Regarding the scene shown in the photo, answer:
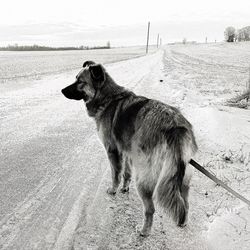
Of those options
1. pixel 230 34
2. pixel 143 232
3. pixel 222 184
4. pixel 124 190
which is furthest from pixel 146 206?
pixel 230 34

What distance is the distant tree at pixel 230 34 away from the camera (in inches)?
4702

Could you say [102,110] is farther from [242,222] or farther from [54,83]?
[54,83]

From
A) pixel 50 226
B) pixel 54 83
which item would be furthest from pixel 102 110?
pixel 54 83

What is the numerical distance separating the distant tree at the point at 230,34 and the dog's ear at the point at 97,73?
415 ft

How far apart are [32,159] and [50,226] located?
198cm

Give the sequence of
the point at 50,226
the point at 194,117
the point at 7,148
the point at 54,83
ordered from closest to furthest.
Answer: the point at 50,226 < the point at 7,148 < the point at 194,117 < the point at 54,83

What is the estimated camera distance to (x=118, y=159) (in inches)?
150

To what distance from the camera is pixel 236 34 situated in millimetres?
126125

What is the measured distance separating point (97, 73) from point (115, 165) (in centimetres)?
128

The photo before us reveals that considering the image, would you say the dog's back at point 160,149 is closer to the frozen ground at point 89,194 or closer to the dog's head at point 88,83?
the frozen ground at point 89,194

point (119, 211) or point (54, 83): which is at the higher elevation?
point (119, 211)

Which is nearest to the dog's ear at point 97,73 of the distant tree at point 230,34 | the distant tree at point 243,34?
the distant tree at point 230,34

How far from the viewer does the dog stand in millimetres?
2684

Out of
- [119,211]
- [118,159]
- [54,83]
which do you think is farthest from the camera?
[54,83]
